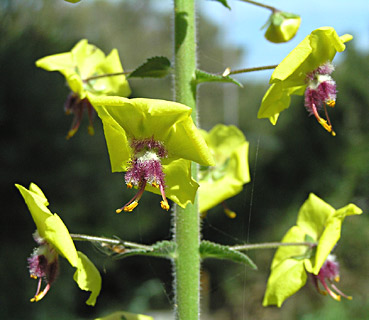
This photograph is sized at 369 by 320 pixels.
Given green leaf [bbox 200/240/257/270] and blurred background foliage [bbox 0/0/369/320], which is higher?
green leaf [bbox 200/240/257/270]

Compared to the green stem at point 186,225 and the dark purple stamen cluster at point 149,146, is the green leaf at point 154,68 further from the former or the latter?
the dark purple stamen cluster at point 149,146

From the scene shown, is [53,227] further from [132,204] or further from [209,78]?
[209,78]

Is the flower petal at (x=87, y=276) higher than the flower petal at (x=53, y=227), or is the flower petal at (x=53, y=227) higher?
the flower petal at (x=53, y=227)

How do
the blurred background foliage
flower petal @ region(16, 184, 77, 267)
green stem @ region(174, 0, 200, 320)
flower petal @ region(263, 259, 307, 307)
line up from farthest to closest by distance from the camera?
the blurred background foliage → flower petal @ region(263, 259, 307, 307) → green stem @ region(174, 0, 200, 320) → flower petal @ region(16, 184, 77, 267)

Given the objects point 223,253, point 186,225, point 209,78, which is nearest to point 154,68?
point 209,78

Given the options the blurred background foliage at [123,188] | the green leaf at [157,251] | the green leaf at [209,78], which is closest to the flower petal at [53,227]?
the green leaf at [157,251]

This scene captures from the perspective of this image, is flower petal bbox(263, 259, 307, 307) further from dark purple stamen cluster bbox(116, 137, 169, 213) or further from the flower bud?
the flower bud

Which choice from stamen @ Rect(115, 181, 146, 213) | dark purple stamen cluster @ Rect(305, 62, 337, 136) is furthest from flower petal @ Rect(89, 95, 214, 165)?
dark purple stamen cluster @ Rect(305, 62, 337, 136)
